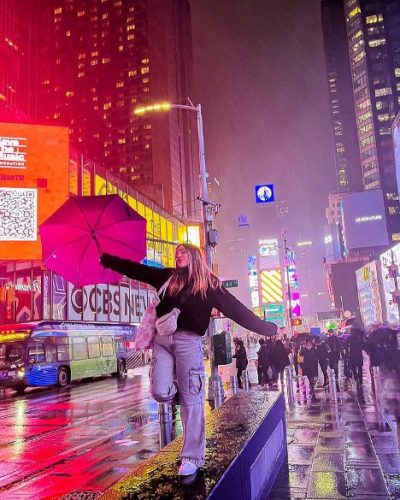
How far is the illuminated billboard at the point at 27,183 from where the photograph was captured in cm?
3541

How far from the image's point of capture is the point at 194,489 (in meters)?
3.27

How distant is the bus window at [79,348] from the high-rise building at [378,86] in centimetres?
11115

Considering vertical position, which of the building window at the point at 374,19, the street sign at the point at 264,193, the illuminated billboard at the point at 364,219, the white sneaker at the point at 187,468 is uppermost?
the building window at the point at 374,19

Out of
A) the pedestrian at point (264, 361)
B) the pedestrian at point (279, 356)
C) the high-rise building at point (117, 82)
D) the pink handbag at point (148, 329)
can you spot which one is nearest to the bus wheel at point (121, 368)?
the pedestrian at point (264, 361)

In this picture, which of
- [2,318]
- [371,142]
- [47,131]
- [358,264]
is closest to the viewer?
[47,131]

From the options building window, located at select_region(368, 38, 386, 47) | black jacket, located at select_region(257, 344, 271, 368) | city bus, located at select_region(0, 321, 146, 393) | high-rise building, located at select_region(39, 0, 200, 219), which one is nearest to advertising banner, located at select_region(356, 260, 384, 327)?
city bus, located at select_region(0, 321, 146, 393)

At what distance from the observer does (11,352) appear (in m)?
24.4

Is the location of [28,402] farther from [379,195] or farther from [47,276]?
[379,195]

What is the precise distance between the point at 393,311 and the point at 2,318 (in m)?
33.5

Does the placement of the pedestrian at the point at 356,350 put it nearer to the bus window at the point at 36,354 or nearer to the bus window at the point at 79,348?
the bus window at the point at 36,354

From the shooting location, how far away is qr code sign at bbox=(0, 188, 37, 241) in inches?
1391

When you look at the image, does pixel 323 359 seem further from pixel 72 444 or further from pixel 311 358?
pixel 72 444

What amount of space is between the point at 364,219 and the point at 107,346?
60050 mm

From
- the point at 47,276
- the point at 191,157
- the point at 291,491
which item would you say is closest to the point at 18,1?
the point at 191,157
